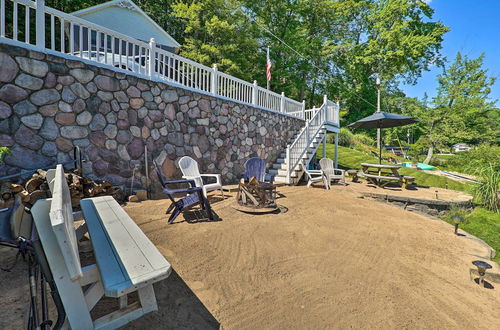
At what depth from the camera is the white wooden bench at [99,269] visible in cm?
116

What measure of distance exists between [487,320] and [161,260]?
2.70m

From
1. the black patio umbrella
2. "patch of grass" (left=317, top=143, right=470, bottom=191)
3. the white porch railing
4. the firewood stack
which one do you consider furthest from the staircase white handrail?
the firewood stack

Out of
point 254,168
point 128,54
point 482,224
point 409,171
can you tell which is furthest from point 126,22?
point 409,171

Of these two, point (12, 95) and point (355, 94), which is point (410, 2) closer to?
point (355, 94)

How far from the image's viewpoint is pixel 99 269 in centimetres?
135

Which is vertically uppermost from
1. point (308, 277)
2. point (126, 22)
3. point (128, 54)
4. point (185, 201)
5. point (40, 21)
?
point (126, 22)

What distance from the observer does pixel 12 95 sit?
10.9 ft

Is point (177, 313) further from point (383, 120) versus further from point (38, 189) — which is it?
point (383, 120)

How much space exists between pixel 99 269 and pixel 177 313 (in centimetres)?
75

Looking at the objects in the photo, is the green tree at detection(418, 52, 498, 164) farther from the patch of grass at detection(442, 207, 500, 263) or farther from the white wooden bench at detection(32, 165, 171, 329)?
the white wooden bench at detection(32, 165, 171, 329)

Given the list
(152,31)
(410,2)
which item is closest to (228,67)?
(152,31)

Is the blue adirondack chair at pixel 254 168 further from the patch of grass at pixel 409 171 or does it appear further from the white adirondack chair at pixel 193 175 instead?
the patch of grass at pixel 409 171

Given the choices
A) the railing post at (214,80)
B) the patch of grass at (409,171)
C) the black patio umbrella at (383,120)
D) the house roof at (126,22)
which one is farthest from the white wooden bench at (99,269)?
the house roof at (126,22)

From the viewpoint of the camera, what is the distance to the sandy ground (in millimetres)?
1831
